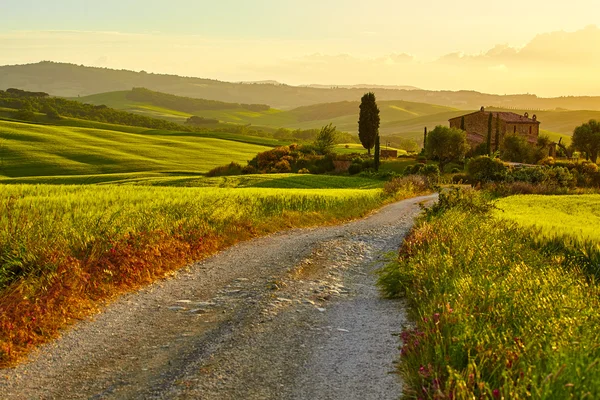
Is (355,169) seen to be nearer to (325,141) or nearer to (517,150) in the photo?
(325,141)

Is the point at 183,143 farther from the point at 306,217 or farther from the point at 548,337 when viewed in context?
the point at 548,337

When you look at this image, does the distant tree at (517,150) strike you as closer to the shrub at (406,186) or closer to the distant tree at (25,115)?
the shrub at (406,186)

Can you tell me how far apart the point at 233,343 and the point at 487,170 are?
46.8m

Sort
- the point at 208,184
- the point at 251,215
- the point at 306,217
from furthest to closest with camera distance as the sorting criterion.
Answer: the point at 208,184 → the point at 306,217 → the point at 251,215

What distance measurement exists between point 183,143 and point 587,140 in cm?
6940

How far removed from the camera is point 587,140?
93.4m

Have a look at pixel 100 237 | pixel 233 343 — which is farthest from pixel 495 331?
pixel 100 237

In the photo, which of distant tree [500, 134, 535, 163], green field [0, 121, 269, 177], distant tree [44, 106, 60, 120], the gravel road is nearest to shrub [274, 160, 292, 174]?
green field [0, 121, 269, 177]

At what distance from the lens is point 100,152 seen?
265 ft

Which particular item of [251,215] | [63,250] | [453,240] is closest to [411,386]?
[453,240]

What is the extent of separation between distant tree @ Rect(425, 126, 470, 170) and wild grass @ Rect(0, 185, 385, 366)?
58.3 m

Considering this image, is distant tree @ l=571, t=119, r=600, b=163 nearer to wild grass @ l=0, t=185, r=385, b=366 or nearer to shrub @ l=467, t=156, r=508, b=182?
shrub @ l=467, t=156, r=508, b=182

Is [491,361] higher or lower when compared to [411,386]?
higher

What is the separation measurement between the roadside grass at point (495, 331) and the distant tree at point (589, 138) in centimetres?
9224
